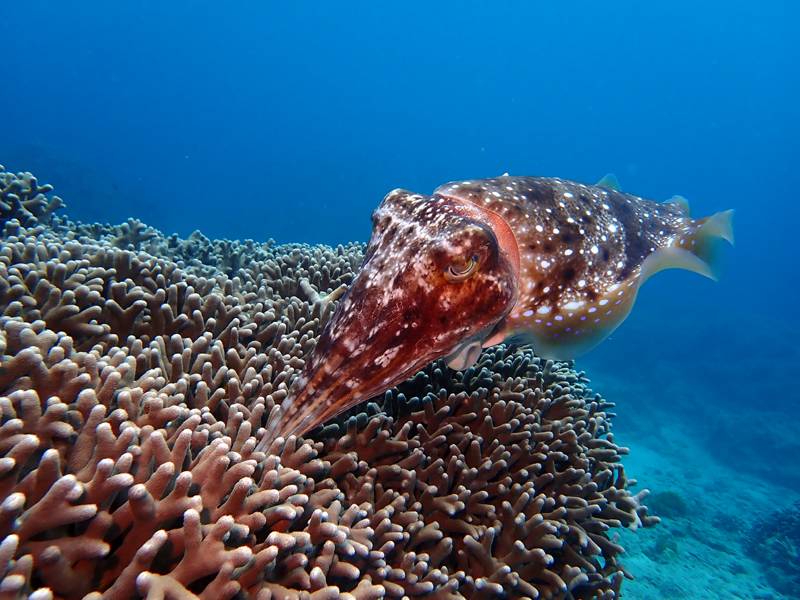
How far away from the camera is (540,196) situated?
14.5ft

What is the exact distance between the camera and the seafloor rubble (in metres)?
2.18

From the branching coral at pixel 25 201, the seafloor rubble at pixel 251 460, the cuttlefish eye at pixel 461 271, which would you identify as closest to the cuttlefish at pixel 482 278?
the cuttlefish eye at pixel 461 271

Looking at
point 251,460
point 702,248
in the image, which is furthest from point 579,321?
point 251,460

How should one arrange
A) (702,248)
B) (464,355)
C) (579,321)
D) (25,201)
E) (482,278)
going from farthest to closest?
(25,201)
(702,248)
(579,321)
(464,355)
(482,278)

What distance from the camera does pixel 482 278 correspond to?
3.32m

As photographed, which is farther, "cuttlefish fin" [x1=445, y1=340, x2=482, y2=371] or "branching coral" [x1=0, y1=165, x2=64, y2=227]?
"branching coral" [x1=0, y1=165, x2=64, y2=227]

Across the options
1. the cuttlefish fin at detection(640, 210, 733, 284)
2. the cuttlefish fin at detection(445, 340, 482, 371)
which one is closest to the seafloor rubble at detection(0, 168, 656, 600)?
the cuttlefish fin at detection(445, 340, 482, 371)

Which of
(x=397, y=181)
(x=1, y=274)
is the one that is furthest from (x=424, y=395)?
(x=397, y=181)

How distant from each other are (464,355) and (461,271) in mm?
804

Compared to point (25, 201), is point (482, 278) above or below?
below

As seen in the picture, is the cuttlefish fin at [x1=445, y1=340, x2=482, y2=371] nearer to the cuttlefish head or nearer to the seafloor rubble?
the cuttlefish head

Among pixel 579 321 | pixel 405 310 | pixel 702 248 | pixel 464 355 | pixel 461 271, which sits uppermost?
pixel 702 248

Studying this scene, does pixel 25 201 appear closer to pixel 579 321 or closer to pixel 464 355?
pixel 464 355

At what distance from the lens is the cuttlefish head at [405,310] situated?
282 cm
